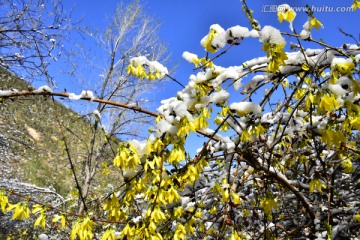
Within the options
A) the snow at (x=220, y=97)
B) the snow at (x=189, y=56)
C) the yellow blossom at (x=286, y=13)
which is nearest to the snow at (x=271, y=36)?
the snow at (x=220, y=97)

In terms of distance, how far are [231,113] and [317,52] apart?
1.91ft

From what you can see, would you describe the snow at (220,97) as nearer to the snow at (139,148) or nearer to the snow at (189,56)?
the snow at (139,148)

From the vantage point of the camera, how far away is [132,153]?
1.84 meters

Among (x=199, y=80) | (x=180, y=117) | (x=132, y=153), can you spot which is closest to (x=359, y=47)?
(x=199, y=80)

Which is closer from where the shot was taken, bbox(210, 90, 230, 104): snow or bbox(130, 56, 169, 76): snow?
bbox(210, 90, 230, 104): snow

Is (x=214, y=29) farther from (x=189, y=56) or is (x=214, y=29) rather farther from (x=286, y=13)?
(x=189, y=56)

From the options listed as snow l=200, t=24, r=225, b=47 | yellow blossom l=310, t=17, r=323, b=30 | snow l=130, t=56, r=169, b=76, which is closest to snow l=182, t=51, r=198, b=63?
snow l=130, t=56, r=169, b=76

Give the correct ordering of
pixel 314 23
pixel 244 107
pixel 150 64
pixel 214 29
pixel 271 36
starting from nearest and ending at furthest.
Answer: pixel 271 36
pixel 244 107
pixel 314 23
pixel 214 29
pixel 150 64

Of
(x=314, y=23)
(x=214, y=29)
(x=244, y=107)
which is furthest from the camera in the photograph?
(x=214, y=29)

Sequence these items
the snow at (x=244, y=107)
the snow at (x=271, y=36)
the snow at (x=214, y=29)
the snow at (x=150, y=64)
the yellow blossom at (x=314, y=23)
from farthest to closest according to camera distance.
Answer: the snow at (x=150, y=64) → the snow at (x=214, y=29) → the yellow blossom at (x=314, y=23) → the snow at (x=244, y=107) → the snow at (x=271, y=36)

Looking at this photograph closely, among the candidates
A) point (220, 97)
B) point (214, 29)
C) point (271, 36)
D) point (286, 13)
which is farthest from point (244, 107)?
point (286, 13)

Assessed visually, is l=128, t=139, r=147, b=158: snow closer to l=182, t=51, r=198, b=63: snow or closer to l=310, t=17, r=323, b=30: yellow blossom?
l=182, t=51, r=198, b=63: snow

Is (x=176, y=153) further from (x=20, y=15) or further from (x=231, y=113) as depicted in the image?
(x=20, y=15)

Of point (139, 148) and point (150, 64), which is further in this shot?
point (150, 64)
